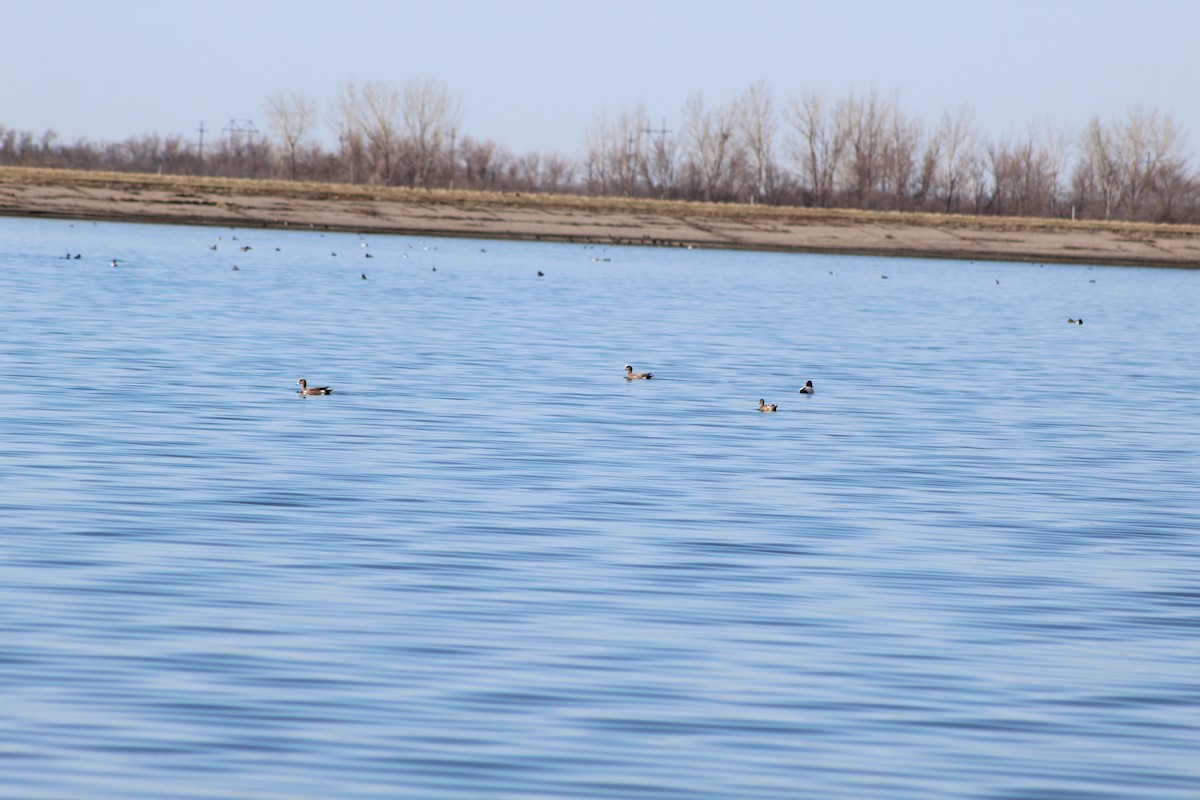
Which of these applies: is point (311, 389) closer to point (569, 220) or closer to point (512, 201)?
point (569, 220)

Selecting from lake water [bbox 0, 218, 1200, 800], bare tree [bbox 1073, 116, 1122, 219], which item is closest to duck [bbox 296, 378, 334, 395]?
lake water [bbox 0, 218, 1200, 800]

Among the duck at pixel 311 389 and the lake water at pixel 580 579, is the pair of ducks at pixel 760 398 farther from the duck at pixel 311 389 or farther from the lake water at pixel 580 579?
the duck at pixel 311 389

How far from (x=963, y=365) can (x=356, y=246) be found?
40.7 m

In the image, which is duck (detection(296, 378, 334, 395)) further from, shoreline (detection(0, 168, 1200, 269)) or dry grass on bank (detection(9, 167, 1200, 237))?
dry grass on bank (detection(9, 167, 1200, 237))

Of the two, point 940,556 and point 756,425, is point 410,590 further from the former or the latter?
point 756,425

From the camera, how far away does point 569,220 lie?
264ft

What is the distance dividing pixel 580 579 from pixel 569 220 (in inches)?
2751

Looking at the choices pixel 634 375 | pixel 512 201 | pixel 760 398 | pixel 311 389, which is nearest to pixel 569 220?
pixel 512 201

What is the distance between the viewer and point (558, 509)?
14.0m

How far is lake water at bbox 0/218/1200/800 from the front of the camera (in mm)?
7664

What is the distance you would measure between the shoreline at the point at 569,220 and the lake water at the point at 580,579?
152 feet

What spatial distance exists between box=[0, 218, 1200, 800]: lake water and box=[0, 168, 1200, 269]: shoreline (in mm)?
46378

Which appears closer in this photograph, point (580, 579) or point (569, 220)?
point (580, 579)

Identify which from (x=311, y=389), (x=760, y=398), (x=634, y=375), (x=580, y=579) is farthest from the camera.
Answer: (x=634, y=375)
